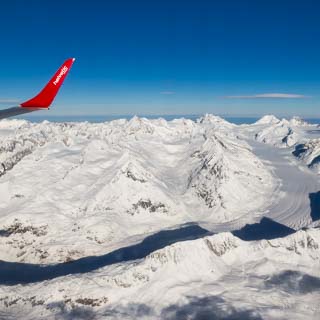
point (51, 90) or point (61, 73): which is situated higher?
point (61, 73)

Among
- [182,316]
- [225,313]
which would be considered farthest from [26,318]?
[225,313]

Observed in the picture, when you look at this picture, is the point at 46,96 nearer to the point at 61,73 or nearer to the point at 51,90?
the point at 51,90

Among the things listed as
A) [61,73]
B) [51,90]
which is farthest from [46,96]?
[61,73]

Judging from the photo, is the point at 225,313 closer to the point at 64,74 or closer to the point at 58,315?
the point at 58,315

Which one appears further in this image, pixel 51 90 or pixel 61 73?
pixel 51 90

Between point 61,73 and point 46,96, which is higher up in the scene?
point 61,73
